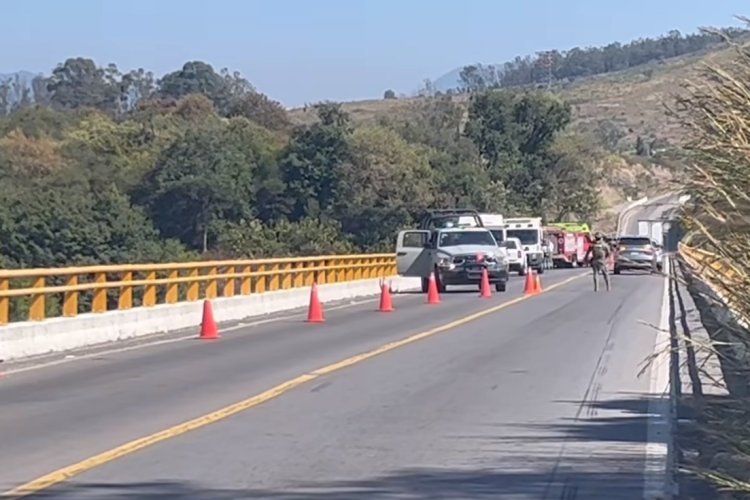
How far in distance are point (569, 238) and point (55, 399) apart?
2347 inches

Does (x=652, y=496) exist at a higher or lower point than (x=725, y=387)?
lower

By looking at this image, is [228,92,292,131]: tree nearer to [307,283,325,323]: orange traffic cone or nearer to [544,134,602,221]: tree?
[544,134,602,221]: tree

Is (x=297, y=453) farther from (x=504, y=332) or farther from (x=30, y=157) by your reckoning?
(x=30, y=157)

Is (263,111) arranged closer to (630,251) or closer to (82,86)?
(82,86)

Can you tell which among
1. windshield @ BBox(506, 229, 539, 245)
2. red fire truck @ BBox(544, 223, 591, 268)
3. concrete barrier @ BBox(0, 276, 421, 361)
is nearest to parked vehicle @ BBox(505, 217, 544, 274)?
windshield @ BBox(506, 229, 539, 245)

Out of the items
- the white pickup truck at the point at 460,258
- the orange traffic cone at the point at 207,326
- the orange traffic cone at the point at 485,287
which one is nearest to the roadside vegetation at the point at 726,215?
the orange traffic cone at the point at 207,326

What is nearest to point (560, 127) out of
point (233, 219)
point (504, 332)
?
point (233, 219)

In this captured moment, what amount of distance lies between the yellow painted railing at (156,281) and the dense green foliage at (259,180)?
57.4 feet

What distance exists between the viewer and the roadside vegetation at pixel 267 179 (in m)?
63.5

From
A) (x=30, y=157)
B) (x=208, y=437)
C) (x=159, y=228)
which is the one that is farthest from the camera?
(x=30, y=157)

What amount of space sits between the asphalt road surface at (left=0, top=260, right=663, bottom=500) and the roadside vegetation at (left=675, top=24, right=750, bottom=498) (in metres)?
2.25

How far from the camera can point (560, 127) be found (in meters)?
106

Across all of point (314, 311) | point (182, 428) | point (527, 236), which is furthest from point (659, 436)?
point (527, 236)

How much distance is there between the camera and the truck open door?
4372 centimetres
